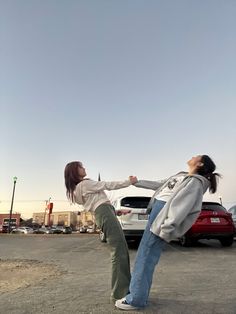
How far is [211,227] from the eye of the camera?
36.3 feet

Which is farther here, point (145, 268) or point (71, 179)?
point (71, 179)

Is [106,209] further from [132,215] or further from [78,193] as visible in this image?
[132,215]

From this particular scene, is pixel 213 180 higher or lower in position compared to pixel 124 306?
higher

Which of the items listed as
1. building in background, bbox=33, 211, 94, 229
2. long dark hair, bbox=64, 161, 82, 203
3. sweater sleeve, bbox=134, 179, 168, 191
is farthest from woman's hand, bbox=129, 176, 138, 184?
building in background, bbox=33, 211, 94, 229

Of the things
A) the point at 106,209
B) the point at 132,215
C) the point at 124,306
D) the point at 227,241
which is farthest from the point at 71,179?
the point at 227,241

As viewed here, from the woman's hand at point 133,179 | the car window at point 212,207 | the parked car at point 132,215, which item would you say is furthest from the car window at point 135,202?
the woman's hand at point 133,179

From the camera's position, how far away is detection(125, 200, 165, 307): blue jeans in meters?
4.15

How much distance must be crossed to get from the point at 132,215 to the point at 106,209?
6.44m

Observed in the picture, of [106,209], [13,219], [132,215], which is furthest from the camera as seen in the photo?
[13,219]

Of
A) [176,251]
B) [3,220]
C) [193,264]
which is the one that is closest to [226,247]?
[176,251]

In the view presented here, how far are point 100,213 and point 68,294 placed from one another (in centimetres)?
125

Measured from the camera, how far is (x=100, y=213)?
183 inches

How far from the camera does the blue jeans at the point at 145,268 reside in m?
4.15

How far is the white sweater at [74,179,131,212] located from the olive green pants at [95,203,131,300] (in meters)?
0.09
